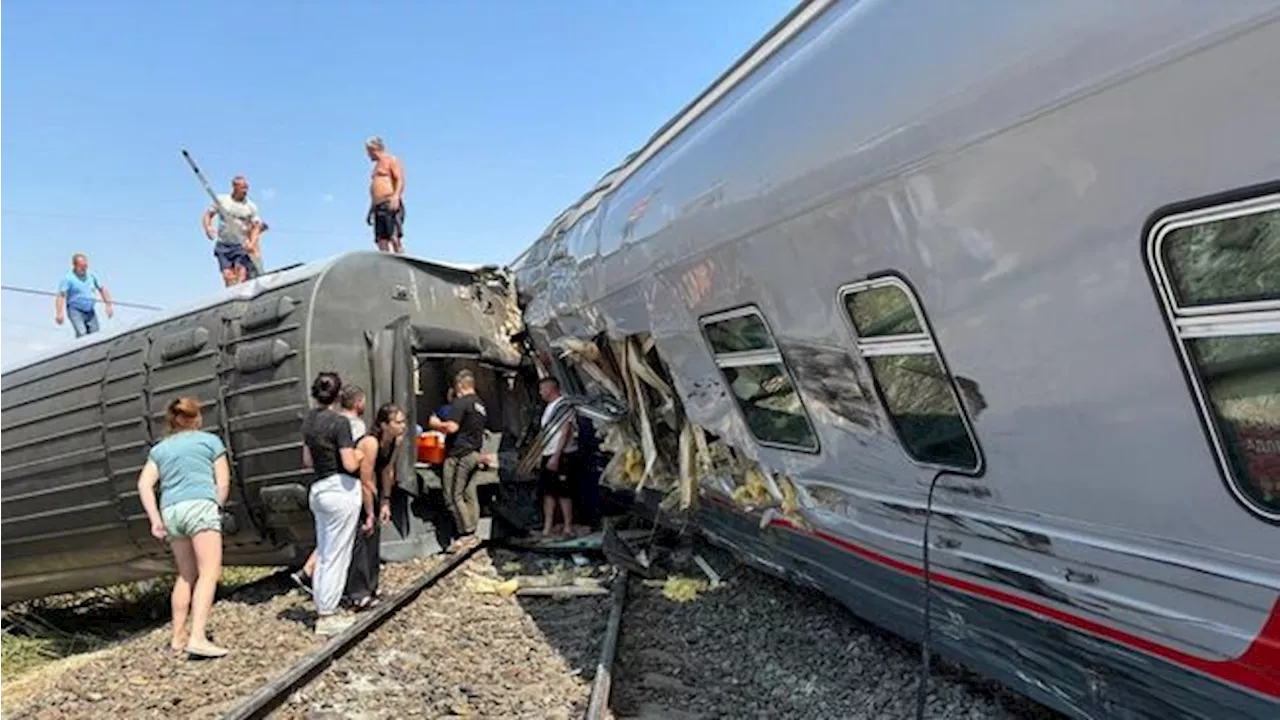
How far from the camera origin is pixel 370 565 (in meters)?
6.95

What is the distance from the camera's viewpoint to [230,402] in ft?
25.3

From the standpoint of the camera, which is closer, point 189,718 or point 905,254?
point 905,254

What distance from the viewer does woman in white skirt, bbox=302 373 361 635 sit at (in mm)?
6516

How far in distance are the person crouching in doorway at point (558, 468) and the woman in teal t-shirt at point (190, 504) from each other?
335cm

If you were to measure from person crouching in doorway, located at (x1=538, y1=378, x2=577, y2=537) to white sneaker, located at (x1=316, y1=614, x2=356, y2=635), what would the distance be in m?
2.75

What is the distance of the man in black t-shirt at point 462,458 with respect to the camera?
8.85 metres

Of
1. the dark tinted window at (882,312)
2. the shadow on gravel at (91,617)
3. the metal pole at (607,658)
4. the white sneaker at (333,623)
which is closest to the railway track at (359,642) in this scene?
the metal pole at (607,658)

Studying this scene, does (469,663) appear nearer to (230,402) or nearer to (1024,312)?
(230,402)

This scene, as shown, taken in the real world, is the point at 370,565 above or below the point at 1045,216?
below

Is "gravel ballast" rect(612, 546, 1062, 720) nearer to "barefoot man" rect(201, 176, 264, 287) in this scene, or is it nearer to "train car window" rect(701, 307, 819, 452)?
"train car window" rect(701, 307, 819, 452)

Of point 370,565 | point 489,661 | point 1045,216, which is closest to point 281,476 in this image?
point 370,565

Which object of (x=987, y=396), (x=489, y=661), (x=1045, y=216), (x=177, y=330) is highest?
(x=177, y=330)

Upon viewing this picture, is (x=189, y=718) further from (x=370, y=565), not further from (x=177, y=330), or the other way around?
(x=177, y=330)

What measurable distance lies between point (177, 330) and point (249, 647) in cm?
→ 336
